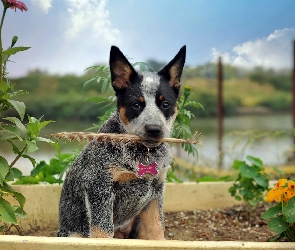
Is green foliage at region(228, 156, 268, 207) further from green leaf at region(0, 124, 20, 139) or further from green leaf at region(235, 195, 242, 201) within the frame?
green leaf at region(0, 124, 20, 139)

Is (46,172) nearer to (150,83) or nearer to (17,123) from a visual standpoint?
(17,123)

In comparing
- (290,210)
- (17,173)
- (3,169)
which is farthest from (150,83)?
(17,173)

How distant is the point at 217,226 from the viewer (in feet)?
10.5

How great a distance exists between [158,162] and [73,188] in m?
0.43

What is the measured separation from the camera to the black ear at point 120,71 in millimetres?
2189

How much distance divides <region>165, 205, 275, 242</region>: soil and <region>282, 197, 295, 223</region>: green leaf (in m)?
0.53

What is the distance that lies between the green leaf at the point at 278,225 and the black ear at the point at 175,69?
0.81m

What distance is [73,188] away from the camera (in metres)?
2.38

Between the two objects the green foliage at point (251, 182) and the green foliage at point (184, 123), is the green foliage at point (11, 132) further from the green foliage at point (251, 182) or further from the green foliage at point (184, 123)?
the green foliage at point (251, 182)

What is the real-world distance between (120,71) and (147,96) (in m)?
0.18

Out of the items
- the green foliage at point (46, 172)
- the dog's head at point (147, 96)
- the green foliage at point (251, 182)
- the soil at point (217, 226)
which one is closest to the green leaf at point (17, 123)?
the dog's head at point (147, 96)

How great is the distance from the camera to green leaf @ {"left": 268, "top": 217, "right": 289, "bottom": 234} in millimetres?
2412

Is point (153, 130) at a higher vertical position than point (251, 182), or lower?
higher

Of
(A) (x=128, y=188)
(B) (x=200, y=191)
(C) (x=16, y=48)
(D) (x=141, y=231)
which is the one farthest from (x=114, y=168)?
(B) (x=200, y=191)
